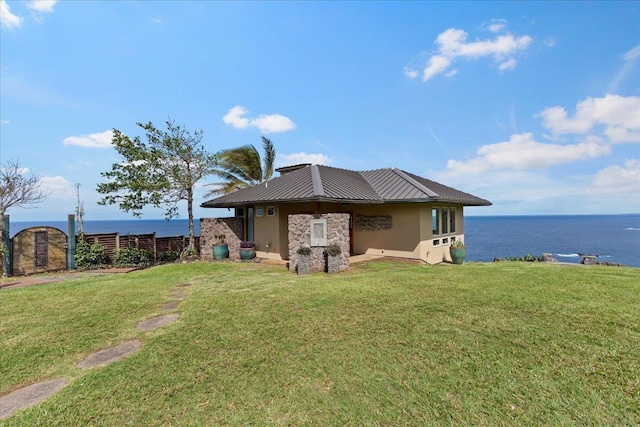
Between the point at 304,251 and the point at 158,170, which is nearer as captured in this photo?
the point at 304,251

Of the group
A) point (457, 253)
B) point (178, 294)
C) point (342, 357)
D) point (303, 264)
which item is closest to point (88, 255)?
point (178, 294)

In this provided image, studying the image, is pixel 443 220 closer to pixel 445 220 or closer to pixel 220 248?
pixel 445 220

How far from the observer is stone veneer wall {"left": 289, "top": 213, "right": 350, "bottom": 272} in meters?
10.1

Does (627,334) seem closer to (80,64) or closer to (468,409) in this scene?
(468,409)

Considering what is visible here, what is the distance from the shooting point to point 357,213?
13961 mm

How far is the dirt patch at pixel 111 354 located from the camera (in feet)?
12.8

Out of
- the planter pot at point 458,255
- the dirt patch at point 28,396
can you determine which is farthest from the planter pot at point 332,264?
the dirt patch at point 28,396

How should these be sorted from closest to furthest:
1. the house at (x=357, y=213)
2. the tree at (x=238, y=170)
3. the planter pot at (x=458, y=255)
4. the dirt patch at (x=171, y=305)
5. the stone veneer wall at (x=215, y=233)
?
the dirt patch at (x=171, y=305)
the house at (x=357, y=213)
the planter pot at (x=458, y=255)
the stone veneer wall at (x=215, y=233)
the tree at (x=238, y=170)

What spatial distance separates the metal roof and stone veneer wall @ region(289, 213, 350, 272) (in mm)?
754

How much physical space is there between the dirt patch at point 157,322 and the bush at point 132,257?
9.74m

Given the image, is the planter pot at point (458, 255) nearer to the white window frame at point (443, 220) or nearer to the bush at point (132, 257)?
the white window frame at point (443, 220)

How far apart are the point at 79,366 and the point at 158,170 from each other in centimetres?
1219

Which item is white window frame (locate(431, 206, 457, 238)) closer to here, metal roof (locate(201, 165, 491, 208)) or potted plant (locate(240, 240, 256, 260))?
metal roof (locate(201, 165, 491, 208))

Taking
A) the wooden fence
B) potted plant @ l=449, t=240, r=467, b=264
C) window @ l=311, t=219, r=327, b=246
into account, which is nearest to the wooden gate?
the wooden fence
